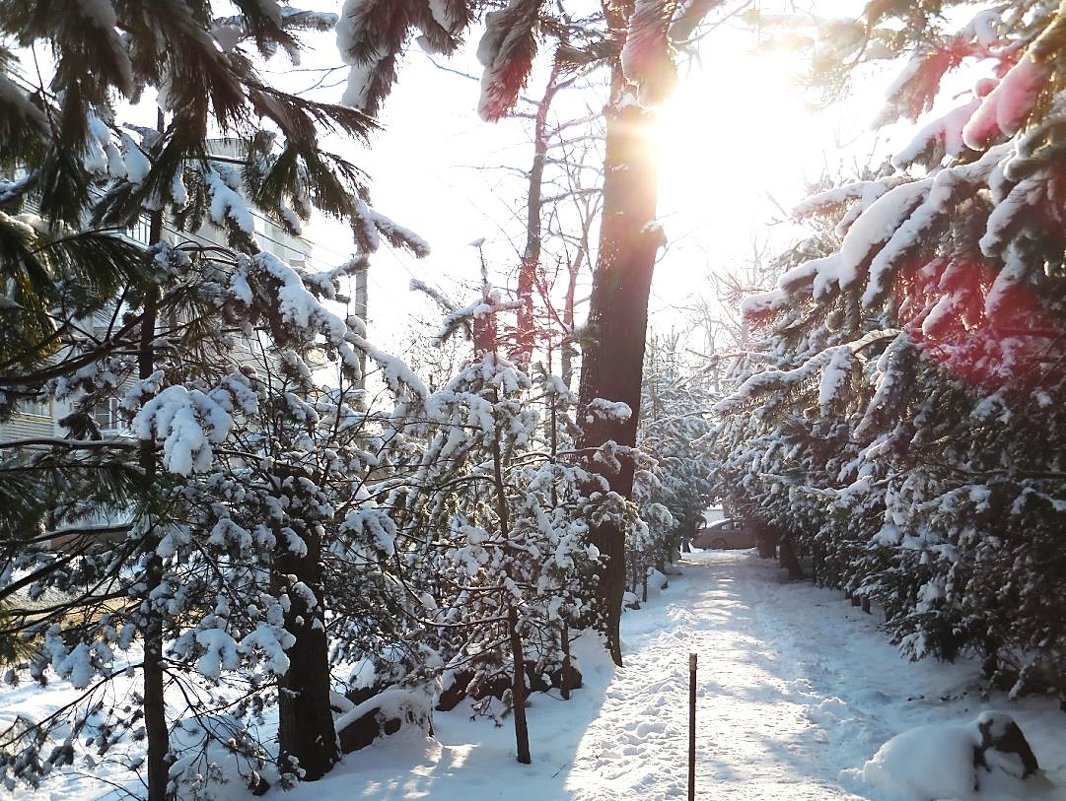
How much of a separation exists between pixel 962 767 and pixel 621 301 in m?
5.36

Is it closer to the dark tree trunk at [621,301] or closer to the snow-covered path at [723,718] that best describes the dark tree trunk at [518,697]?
the snow-covered path at [723,718]

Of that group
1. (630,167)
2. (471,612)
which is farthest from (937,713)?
(630,167)

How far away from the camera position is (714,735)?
6457 mm

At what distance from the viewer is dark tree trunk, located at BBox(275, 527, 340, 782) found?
5.05 m

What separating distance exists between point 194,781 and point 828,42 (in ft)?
16.9

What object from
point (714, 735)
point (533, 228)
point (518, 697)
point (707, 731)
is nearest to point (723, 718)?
point (707, 731)

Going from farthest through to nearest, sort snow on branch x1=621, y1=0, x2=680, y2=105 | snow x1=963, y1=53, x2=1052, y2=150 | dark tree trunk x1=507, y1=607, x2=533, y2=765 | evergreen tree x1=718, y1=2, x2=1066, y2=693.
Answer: dark tree trunk x1=507, y1=607, x2=533, y2=765, snow on branch x1=621, y1=0, x2=680, y2=105, evergreen tree x1=718, y1=2, x2=1066, y2=693, snow x1=963, y1=53, x2=1052, y2=150

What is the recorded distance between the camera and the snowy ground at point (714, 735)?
197 inches

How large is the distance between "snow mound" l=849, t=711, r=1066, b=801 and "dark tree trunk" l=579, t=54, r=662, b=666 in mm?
3281

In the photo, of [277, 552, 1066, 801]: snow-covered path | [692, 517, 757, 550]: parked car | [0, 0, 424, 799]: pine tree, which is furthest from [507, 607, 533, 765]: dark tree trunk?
[692, 517, 757, 550]: parked car

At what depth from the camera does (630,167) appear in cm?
842

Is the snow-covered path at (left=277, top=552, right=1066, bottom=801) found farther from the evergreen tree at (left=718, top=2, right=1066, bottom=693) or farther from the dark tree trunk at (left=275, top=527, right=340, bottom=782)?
the evergreen tree at (left=718, top=2, right=1066, bottom=693)

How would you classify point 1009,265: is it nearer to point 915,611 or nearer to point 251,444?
point 251,444

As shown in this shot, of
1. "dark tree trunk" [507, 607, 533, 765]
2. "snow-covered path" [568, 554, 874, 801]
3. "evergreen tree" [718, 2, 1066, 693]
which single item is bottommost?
"snow-covered path" [568, 554, 874, 801]
